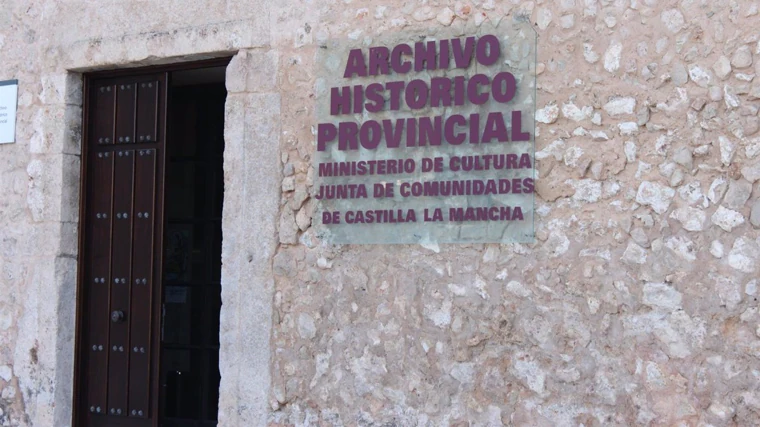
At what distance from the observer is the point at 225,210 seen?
488 centimetres

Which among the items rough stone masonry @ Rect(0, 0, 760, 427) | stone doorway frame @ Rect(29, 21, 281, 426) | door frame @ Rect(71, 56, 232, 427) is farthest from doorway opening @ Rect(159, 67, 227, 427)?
rough stone masonry @ Rect(0, 0, 760, 427)

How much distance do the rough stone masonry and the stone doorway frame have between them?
0.04 ft

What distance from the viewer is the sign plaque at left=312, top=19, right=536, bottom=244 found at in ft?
Answer: 13.8

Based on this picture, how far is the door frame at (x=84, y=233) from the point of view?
5.18m

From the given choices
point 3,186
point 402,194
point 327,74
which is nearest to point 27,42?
point 3,186

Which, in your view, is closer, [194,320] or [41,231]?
[41,231]

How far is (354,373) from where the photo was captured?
4.50 m

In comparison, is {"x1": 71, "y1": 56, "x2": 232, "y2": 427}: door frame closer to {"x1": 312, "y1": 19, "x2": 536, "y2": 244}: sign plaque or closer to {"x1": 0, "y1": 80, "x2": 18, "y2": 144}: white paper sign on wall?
{"x1": 0, "y1": 80, "x2": 18, "y2": 144}: white paper sign on wall

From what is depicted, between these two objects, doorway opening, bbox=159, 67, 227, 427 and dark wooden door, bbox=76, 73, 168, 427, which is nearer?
dark wooden door, bbox=76, 73, 168, 427

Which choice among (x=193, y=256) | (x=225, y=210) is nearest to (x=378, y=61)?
(x=225, y=210)

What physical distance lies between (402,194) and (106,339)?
2139mm

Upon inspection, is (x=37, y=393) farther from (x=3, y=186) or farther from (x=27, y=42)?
(x=27, y=42)

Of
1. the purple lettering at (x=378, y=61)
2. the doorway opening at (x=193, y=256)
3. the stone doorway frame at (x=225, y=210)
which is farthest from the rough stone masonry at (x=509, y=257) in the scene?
the doorway opening at (x=193, y=256)

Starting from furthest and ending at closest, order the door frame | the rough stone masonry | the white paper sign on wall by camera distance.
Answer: the white paper sign on wall < the door frame < the rough stone masonry
